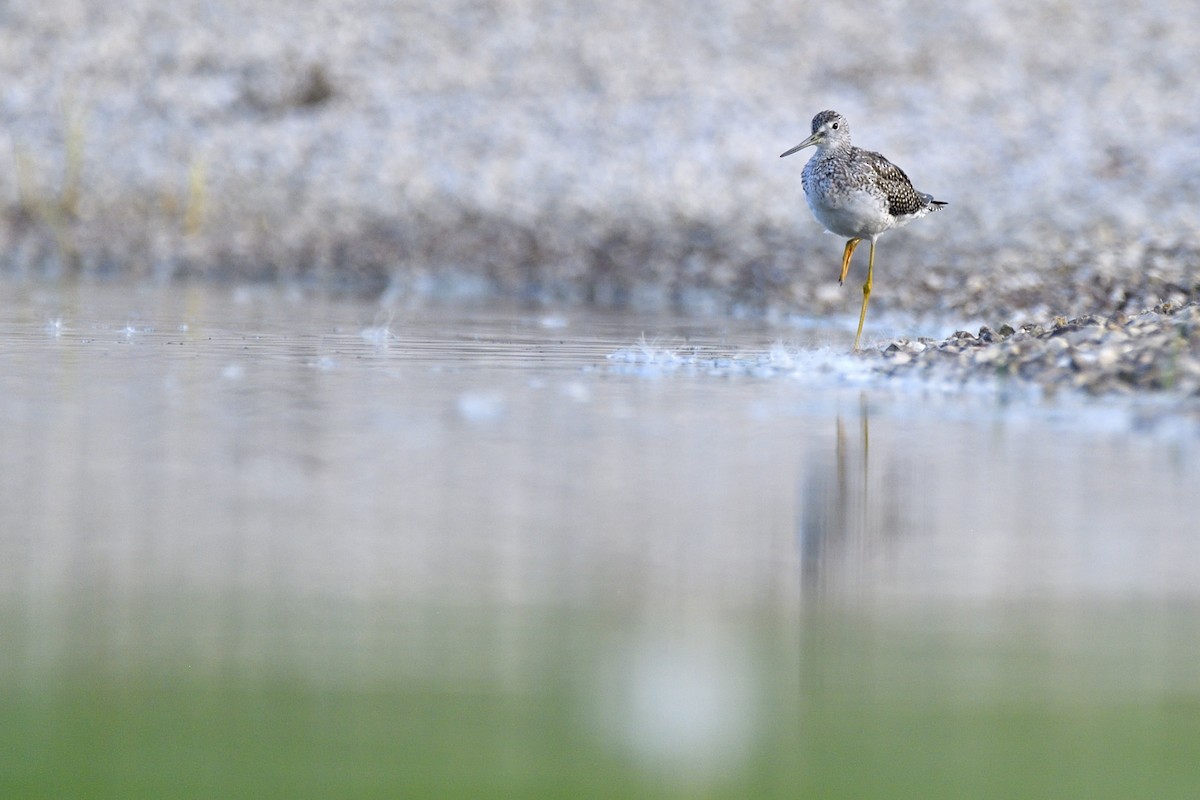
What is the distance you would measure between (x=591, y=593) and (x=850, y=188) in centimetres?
755

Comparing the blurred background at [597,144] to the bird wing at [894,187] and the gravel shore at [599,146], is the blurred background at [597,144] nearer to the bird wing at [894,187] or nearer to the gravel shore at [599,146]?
the gravel shore at [599,146]

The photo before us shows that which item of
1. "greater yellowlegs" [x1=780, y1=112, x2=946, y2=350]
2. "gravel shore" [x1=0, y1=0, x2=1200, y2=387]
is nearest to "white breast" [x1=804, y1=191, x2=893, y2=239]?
"greater yellowlegs" [x1=780, y1=112, x2=946, y2=350]

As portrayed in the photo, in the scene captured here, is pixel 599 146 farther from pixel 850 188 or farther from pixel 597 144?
pixel 850 188

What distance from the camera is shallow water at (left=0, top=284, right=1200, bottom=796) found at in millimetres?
3855

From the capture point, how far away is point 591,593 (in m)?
5.20

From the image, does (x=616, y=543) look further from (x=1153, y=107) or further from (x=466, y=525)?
(x=1153, y=107)

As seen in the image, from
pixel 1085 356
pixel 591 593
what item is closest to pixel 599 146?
pixel 1085 356

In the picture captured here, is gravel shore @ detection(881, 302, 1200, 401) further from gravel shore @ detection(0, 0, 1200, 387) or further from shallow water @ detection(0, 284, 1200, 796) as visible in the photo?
gravel shore @ detection(0, 0, 1200, 387)

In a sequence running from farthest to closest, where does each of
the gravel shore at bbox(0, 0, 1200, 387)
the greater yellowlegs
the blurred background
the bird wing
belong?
the blurred background
the gravel shore at bbox(0, 0, 1200, 387)
the bird wing
the greater yellowlegs

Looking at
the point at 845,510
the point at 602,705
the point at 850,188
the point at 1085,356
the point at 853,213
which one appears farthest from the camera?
the point at 853,213

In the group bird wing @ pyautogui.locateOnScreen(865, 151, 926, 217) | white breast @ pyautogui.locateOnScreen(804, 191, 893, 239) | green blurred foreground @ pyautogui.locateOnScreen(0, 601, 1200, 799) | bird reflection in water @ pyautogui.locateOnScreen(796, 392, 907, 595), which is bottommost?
green blurred foreground @ pyautogui.locateOnScreen(0, 601, 1200, 799)

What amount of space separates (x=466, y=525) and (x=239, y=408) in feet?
10.4

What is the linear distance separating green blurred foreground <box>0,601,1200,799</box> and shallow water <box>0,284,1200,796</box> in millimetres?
12

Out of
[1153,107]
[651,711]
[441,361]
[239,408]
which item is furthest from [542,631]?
[1153,107]
